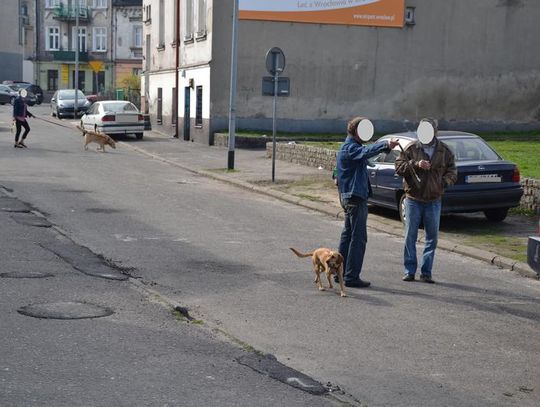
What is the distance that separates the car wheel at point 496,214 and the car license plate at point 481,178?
0.71 m

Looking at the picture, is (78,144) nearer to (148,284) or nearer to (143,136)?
(143,136)

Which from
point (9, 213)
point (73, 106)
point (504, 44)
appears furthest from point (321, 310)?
point (73, 106)

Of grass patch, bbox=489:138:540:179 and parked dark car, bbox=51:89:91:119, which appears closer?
grass patch, bbox=489:138:540:179

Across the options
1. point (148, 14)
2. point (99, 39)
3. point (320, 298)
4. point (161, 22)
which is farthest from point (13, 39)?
point (320, 298)

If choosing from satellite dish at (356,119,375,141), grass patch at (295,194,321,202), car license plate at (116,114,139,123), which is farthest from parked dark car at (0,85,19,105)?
satellite dish at (356,119,375,141)

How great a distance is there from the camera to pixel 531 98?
36781 mm

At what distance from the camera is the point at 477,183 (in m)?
14.5

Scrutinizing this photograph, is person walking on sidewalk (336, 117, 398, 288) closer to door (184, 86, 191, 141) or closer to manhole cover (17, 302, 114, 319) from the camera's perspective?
manhole cover (17, 302, 114, 319)

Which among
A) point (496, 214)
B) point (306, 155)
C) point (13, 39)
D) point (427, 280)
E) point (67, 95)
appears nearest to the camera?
point (427, 280)

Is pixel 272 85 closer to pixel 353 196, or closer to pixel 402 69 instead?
pixel 353 196

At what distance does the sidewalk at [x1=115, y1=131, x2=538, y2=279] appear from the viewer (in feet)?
42.3

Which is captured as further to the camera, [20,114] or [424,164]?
A: [20,114]

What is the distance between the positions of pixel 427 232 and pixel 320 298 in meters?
1.95

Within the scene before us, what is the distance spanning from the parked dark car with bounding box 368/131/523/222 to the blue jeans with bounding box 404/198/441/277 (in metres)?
3.87
